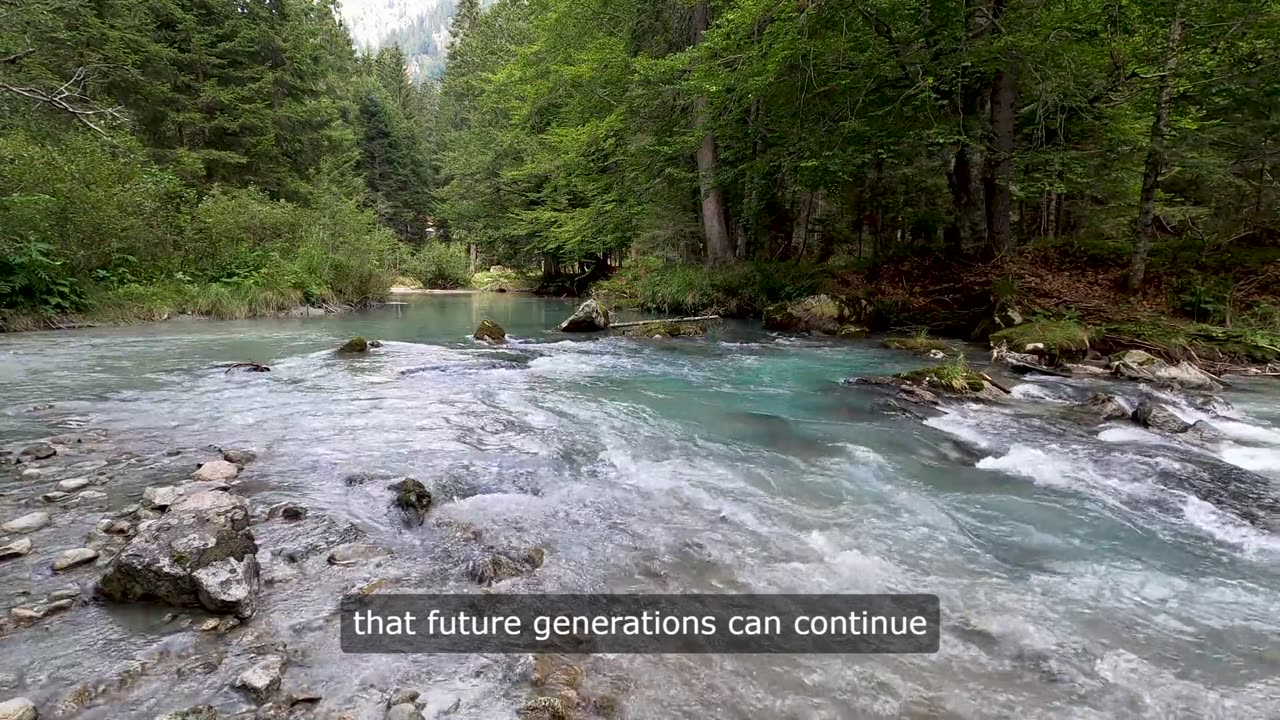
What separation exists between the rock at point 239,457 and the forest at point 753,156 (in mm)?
2689

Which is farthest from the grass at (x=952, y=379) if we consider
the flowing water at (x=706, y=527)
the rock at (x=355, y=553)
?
the rock at (x=355, y=553)

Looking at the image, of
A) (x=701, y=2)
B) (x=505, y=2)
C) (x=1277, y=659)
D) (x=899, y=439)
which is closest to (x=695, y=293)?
(x=701, y=2)

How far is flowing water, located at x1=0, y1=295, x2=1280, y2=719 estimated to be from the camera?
240cm

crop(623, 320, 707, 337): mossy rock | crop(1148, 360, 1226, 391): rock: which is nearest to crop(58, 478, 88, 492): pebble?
crop(623, 320, 707, 337): mossy rock

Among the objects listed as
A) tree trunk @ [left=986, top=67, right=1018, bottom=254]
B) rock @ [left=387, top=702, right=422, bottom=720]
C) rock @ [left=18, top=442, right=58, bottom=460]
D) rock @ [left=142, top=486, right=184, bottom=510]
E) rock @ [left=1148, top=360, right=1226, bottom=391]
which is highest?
tree trunk @ [left=986, top=67, right=1018, bottom=254]

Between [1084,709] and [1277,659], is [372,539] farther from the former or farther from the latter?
[1277,659]

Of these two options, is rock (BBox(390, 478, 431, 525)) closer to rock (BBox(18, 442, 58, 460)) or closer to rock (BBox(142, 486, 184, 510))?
rock (BBox(142, 486, 184, 510))

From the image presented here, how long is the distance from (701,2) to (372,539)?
55.6 feet

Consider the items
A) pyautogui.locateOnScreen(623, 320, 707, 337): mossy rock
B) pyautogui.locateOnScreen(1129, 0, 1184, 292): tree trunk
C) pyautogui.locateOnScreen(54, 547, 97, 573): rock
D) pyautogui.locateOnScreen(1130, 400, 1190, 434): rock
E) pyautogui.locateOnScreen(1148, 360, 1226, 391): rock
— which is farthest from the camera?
pyautogui.locateOnScreen(623, 320, 707, 337): mossy rock

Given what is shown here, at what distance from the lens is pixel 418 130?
52.3 m

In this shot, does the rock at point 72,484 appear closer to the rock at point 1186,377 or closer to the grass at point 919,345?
the grass at point 919,345

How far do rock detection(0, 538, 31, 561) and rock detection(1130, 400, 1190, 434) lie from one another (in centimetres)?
871

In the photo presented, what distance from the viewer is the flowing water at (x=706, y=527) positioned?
2404 millimetres

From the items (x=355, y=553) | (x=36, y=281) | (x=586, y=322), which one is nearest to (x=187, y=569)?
(x=355, y=553)
